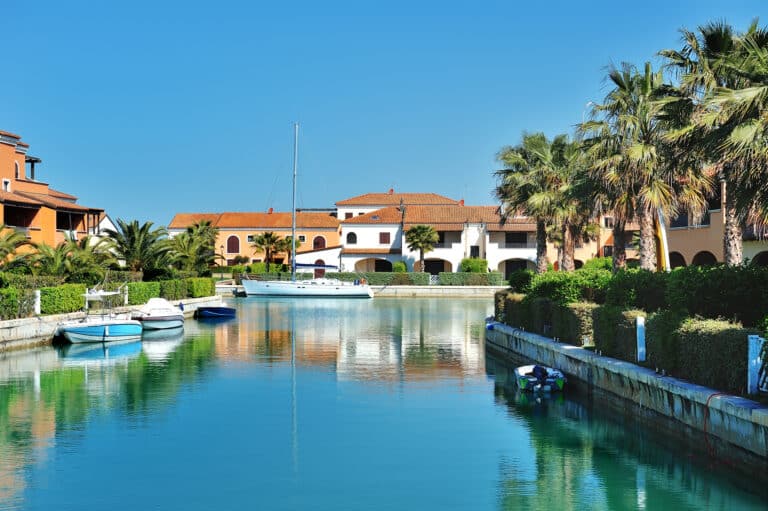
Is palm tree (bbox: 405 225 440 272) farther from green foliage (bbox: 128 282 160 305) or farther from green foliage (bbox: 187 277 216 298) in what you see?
green foliage (bbox: 128 282 160 305)

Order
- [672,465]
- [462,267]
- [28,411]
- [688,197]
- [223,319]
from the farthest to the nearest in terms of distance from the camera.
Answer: [462,267], [223,319], [688,197], [28,411], [672,465]

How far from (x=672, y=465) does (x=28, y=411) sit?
13835 mm

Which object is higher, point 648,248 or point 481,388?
point 648,248

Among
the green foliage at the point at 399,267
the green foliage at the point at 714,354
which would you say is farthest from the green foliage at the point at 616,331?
the green foliage at the point at 399,267

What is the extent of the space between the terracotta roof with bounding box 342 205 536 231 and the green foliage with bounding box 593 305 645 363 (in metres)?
59.8

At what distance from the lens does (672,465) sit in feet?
47.4

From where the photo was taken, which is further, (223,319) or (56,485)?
(223,319)

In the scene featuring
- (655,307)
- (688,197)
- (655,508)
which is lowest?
(655,508)

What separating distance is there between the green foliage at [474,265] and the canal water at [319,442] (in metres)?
49.6

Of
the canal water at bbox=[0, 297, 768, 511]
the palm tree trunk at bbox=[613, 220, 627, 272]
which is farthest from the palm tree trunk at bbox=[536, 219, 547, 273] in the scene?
the canal water at bbox=[0, 297, 768, 511]

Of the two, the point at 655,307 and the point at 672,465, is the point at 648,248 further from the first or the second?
the point at 672,465

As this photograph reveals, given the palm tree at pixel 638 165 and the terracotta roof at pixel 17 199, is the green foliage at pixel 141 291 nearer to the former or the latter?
the terracotta roof at pixel 17 199

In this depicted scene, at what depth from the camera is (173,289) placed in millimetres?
49562

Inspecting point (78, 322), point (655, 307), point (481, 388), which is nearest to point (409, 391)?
point (481, 388)
